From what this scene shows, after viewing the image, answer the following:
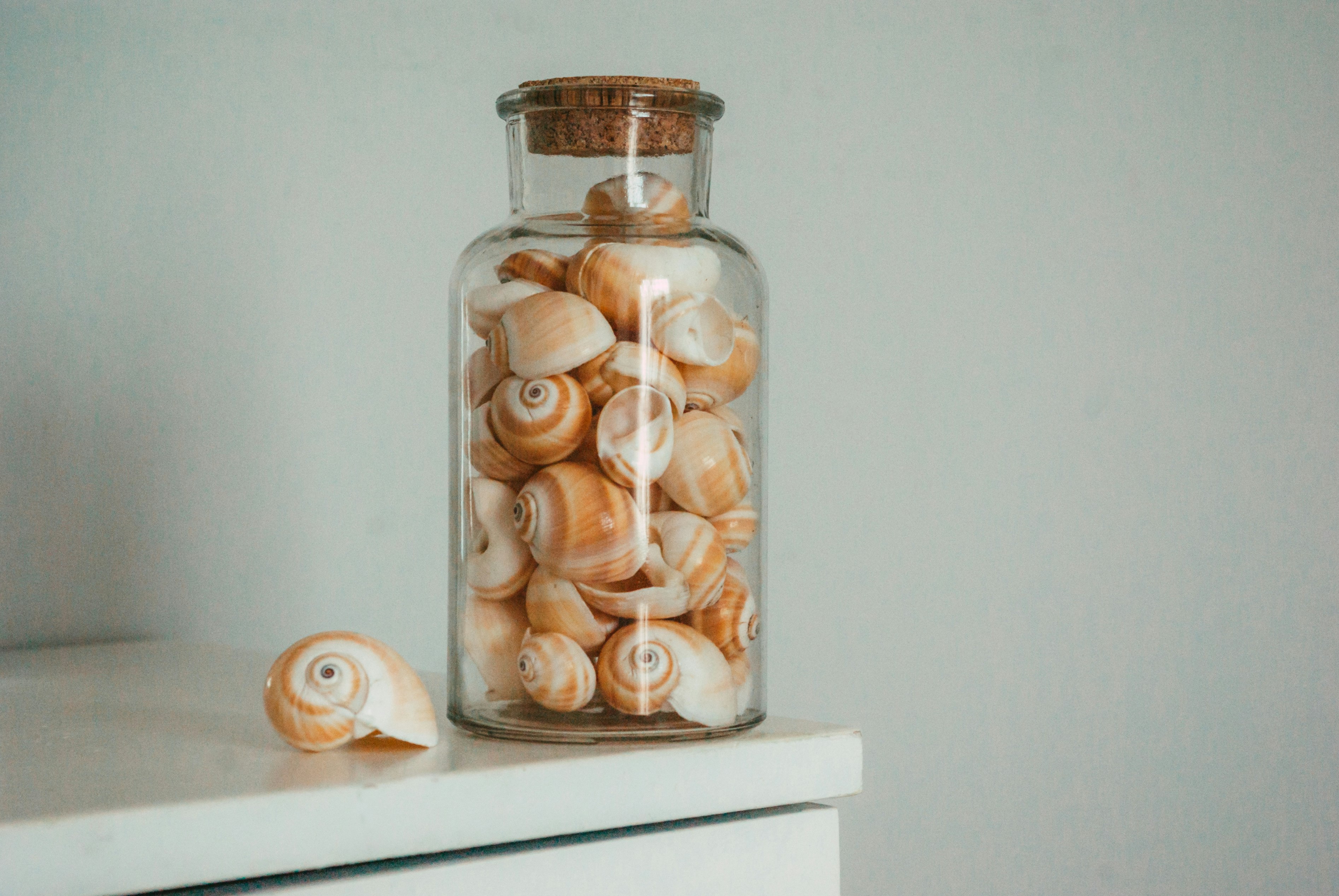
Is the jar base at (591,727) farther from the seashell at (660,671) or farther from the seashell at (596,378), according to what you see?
the seashell at (596,378)

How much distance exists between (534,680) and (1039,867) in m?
0.96

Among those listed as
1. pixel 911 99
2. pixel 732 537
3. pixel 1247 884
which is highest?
pixel 911 99

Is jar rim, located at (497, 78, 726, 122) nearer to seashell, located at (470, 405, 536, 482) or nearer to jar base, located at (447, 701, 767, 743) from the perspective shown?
seashell, located at (470, 405, 536, 482)

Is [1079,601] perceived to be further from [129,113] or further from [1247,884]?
[129,113]

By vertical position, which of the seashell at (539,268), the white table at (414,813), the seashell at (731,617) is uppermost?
the seashell at (539,268)

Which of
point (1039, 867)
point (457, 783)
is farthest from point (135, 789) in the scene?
point (1039, 867)

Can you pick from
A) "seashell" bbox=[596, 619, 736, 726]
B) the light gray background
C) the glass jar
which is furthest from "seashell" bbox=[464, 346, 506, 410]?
the light gray background

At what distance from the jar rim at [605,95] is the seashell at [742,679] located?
21cm

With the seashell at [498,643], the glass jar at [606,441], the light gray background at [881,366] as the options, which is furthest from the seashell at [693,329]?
the light gray background at [881,366]

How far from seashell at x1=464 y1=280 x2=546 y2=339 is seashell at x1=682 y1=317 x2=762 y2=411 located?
2.6 inches

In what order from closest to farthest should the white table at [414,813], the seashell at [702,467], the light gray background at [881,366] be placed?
1. the white table at [414,813]
2. the seashell at [702,467]
3. the light gray background at [881,366]

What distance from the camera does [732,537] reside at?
18.3 inches

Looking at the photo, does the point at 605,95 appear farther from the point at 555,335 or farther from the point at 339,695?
the point at 339,695

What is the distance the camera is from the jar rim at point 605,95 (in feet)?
1.49
